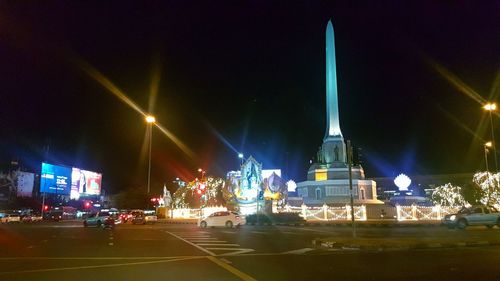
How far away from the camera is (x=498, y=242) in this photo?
2089 cm

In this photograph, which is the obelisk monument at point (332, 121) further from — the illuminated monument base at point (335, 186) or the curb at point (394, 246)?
the curb at point (394, 246)

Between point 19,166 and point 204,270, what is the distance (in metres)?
98.2

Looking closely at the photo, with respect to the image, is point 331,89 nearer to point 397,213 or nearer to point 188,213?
point 397,213

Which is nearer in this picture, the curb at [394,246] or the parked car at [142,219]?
the curb at [394,246]

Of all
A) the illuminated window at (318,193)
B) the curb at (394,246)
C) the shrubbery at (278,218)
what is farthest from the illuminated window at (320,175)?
the curb at (394,246)

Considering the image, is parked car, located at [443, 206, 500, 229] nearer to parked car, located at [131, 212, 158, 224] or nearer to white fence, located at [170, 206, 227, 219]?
parked car, located at [131, 212, 158, 224]

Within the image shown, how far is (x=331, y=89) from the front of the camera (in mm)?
69938

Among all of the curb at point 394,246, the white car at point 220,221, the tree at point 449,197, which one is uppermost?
the tree at point 449,197

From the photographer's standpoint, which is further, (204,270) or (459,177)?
(459,177)

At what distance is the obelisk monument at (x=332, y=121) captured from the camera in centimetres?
6894

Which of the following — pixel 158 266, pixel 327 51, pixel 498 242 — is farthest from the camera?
pixel 327 51

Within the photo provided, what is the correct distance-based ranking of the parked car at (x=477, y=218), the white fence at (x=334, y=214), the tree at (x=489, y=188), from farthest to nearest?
the white fence at (x=334, y=214) < the tree at (x=489, y=188) < the parked car at (x=477, y=218)

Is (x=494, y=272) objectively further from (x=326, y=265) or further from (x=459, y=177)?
(x=459, y=177)

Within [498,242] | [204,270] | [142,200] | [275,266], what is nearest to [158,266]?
[204,270]
